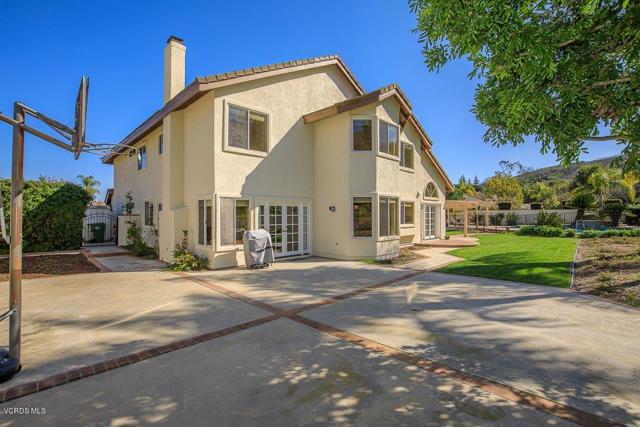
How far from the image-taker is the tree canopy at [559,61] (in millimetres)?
3977

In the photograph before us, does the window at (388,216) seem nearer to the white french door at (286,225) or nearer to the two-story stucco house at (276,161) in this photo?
the two-story stucco house at (276,161)

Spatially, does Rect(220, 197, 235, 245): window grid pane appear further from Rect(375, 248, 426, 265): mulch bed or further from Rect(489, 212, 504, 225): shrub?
Rect(489, 212, 504, 225): shrub

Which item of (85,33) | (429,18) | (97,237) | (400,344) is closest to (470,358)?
(400,344)

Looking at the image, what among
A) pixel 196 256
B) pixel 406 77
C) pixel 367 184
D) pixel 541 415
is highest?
pixel 406 77

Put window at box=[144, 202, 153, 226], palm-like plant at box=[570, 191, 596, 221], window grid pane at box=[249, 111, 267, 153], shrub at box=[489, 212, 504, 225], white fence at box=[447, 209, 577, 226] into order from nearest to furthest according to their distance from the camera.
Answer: window grid pane at box=[249, 111, 267, 153]
window at box=[144, 202, 153, 226]
palm-like plant at box=[570, 191, 596, 221]
white fence at box=[447, 209, 577, 226]
shrub at box=[489, 212, 504, 225]

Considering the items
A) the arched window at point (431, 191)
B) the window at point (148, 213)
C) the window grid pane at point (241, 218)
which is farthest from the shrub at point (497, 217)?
the window at point (148, 213)

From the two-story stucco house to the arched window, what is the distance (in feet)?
19.9

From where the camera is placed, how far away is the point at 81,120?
4.47m

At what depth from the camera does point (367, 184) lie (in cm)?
1356

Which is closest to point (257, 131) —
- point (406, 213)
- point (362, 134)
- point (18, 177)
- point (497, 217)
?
point (362, 134)

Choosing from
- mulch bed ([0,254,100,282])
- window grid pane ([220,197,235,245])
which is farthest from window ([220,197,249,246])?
mulch bed ([0,254,100,282])

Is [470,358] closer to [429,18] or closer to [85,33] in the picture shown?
[429,18]

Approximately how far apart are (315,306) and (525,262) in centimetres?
981

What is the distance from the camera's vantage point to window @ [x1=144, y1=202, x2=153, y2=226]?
16.3m
